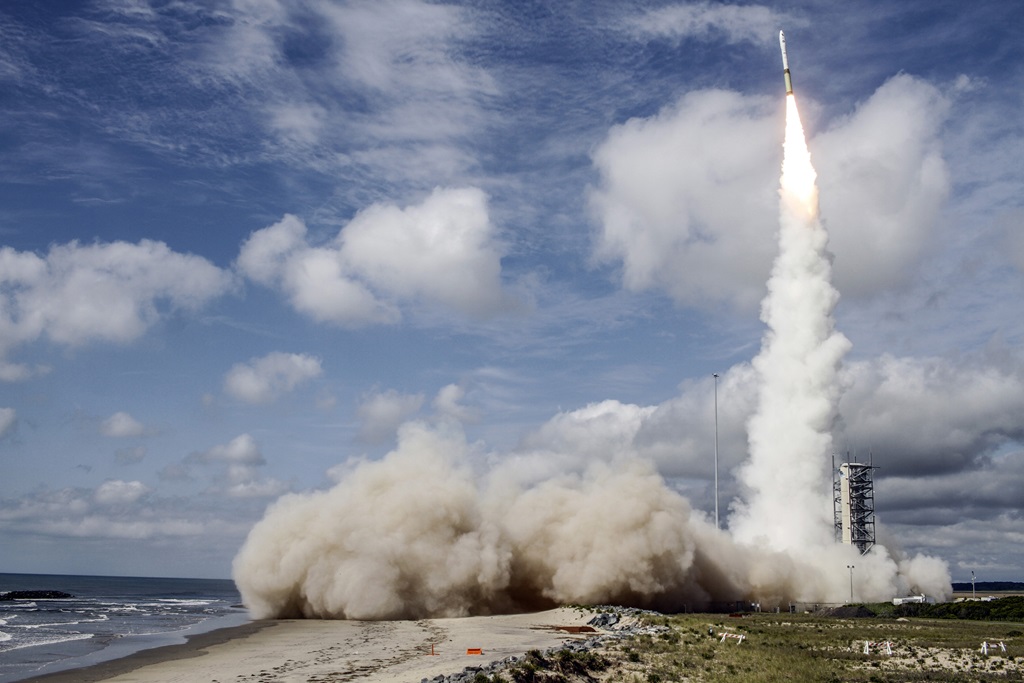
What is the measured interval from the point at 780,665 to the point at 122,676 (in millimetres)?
25696

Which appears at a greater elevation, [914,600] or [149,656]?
[914,600]

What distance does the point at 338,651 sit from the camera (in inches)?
1551

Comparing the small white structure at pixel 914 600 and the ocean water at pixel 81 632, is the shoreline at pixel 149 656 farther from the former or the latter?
the small white structure at pixel 914 600

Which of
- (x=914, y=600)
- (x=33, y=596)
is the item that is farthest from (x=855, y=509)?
(x=33, y=596)

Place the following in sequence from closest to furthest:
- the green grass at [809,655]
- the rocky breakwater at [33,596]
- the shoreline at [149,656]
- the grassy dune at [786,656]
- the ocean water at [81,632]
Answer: the grassy dune at [786,656], the green grass at [809,655], the shoreline at [149,656], the ocean water at [81,632], the rocky breakwater at [33,596]

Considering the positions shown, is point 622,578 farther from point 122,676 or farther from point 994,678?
point 122,676

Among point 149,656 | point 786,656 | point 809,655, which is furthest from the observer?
point 149,656

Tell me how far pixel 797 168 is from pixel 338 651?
4203 centimetres

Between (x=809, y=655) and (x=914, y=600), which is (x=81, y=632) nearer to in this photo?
(x=809, y=655)

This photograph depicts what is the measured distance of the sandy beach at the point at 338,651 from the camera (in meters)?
32.9

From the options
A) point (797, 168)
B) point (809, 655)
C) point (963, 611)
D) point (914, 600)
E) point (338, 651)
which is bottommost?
point (338, 651)

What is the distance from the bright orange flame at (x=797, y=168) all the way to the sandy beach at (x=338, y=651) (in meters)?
30.7

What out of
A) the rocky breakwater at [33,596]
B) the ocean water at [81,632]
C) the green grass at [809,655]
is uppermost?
the green grass at [809,655]

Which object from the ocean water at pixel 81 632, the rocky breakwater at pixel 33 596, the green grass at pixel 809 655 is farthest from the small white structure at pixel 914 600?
the rocky breakwater at pixel 33 596
